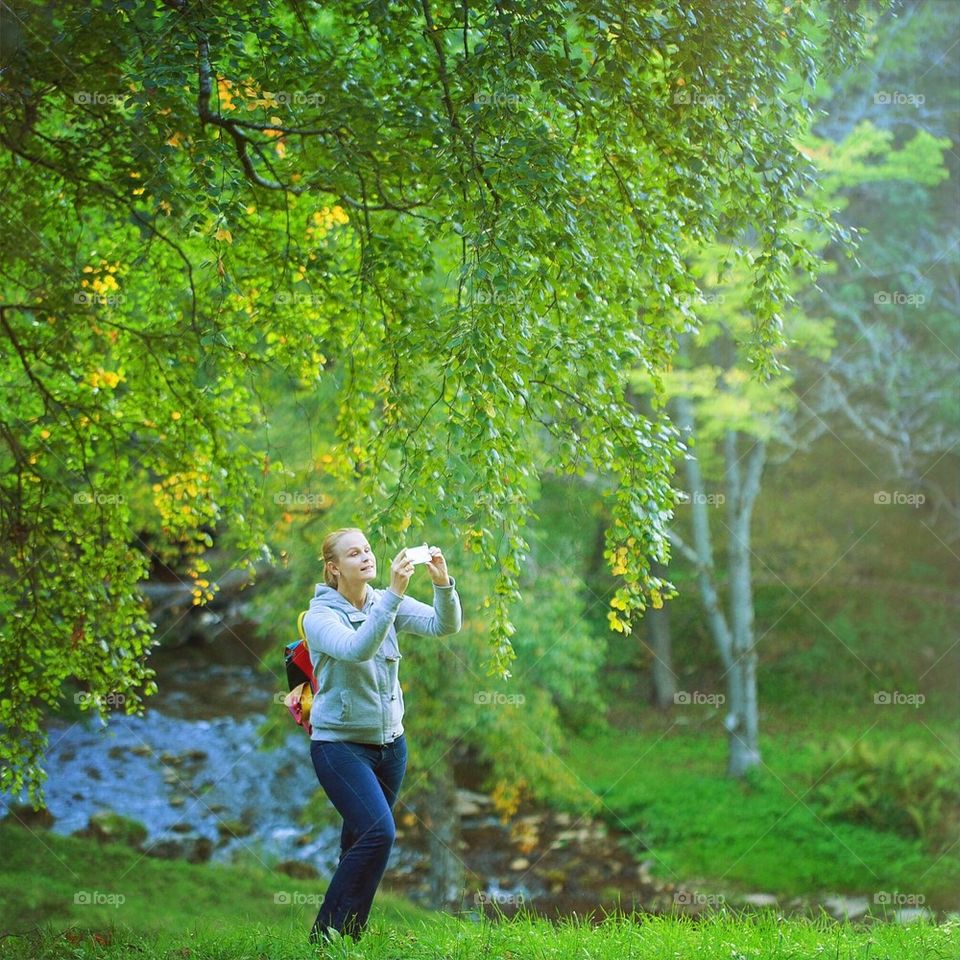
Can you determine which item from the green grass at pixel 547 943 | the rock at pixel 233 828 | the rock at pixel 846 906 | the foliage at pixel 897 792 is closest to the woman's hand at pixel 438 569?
the green grass at pixel 547 943

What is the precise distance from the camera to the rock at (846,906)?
10.3 meters

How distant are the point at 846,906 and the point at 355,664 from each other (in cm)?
845

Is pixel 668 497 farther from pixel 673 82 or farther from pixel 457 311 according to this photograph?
pixel 673 82

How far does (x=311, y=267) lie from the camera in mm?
5195

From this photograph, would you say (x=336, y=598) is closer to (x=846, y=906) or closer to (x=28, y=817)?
(x=28, y=817)

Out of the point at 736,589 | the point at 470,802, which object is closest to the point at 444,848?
the point at 470,802

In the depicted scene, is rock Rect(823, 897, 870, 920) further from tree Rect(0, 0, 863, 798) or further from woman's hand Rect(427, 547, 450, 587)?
woman's hand Rect(427, 547, 450, 587)

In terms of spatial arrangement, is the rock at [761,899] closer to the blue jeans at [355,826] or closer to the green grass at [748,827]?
the green grass at [748,827]

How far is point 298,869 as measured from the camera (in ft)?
33.3

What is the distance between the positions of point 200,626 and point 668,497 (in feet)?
32.4

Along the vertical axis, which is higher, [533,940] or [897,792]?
[533,940]

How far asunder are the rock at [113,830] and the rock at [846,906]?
627cm

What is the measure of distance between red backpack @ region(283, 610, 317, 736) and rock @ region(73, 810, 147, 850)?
7438mm

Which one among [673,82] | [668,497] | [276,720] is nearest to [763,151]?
[673,82]
